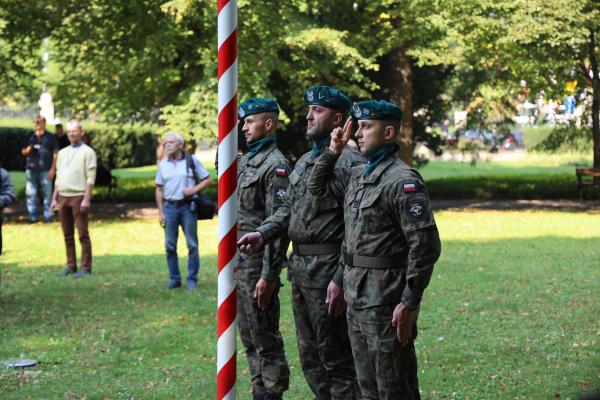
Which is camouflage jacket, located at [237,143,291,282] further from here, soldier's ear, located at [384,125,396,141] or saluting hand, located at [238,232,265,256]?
soldier's ear, located at [384,125,396,141]

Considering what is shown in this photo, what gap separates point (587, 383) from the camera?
351 inches

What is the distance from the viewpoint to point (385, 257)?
20.7 ft

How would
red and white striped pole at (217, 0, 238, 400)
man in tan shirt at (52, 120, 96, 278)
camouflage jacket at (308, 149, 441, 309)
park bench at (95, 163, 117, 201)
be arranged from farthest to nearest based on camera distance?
park bench at (95, 163, 117, 201) < man in tan shirt at (52, 120, 96, 278) < camouflage jacket at (308, 149, 441, 309) < red and white striped pole at (217, 0, 238, 400)

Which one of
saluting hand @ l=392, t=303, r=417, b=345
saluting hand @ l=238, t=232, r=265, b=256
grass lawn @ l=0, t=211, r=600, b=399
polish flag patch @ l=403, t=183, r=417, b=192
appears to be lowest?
grass lawn @ l=0, t=211, r=600, b=399

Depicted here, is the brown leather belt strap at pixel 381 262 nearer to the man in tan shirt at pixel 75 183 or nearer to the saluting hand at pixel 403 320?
the saluting hand at pixel 403 320

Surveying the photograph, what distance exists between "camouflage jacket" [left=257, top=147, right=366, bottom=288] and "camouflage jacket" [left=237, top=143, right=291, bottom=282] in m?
0.37

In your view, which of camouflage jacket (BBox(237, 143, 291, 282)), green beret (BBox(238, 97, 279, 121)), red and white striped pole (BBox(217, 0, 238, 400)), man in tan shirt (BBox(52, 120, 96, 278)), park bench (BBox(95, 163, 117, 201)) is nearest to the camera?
red and white striped pole (BBox(217, 0, 238, 400))

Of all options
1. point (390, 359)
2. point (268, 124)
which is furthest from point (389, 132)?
point (268, 124)

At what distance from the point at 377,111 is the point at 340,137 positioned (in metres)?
0.37

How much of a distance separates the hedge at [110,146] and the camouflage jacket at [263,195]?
33669mm

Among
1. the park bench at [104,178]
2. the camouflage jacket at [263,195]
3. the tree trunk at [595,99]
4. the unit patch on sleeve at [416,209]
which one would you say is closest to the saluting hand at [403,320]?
the unit patch on sleeve at [416,209]

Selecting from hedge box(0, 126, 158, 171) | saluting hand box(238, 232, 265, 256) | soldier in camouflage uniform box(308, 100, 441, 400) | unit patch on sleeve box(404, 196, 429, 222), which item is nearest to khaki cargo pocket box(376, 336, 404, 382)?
soldier in camouflage uniform box(308, 100, 441, 400)

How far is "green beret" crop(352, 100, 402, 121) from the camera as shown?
21.1 ft

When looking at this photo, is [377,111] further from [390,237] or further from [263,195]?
[263,195]
